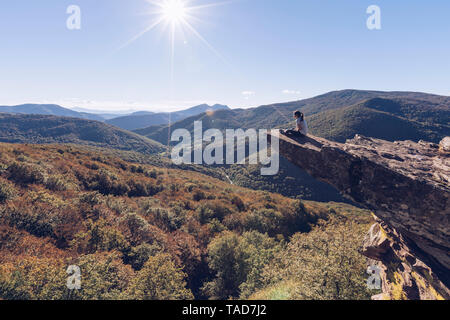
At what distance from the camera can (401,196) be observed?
34.8 ft

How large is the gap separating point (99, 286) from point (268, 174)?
112997 millimetres

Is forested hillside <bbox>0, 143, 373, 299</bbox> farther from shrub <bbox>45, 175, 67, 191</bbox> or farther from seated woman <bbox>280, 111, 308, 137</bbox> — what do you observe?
seated woman <bbox>280, 111, 308, 137</bbox>

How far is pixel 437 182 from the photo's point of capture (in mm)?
9953

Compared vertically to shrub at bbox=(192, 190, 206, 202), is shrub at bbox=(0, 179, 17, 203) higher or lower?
higher

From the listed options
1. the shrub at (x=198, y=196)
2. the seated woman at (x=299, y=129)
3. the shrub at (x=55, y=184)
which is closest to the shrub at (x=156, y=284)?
the seated woman at (x=299, y=129)

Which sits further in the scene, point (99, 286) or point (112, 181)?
point (112, 181)

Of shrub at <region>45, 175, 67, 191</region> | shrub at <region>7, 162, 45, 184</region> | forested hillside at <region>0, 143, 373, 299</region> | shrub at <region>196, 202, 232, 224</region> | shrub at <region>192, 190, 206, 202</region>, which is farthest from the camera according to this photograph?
shrub at <region>192, 190, 206, 202</region>

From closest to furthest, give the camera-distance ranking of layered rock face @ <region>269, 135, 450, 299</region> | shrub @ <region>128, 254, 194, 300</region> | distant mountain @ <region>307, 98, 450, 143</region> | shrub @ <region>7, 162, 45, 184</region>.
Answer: layered rock face @ <region>269, 135, 450, 299</region> < shrub @ <region>128, 254, 194, 300</region> < shrub @ <region>7, 162, 45, 184</region> < distant mountain @ <region>307, 98, 450, 143</region>

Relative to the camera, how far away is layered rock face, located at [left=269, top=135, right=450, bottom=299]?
9977 millimetres

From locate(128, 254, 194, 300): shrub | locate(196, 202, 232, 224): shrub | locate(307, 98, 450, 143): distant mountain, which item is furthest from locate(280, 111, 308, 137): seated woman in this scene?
locate(307, 98, 450, 143): distant mountain

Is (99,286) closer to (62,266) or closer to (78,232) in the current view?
(62,266)

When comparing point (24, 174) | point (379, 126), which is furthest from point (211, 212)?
point (379, 126)
